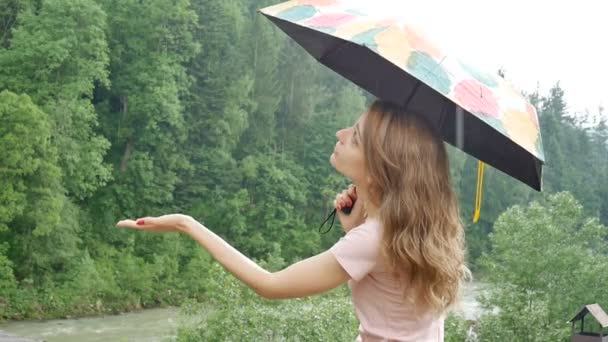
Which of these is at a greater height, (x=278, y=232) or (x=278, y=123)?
(x=278, y=123)

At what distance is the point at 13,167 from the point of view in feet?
61.7

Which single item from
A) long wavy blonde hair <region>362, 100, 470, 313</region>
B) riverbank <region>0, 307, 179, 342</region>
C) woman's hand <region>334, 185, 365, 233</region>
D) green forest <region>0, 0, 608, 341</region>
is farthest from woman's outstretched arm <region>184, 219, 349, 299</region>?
riverbank <region>0, 307, 179, 342</region>

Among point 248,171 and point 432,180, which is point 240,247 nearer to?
point 248,171

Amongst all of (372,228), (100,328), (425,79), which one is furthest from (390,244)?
(100,328)

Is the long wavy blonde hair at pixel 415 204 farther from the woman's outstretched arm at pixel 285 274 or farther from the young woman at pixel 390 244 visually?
the woman's outstretched arm at pixel 285 274

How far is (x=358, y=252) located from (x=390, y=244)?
0.19 ft

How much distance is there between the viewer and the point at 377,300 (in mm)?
1525

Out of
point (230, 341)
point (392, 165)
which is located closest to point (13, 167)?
point (230, 341)

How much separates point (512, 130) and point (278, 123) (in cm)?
2901

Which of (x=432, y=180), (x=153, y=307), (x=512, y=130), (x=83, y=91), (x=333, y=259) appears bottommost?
(x=153, y=307)

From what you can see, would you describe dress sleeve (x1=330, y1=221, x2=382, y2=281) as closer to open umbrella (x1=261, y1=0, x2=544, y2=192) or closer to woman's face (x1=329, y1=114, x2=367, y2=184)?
woman's face (x1=329, y1=114, x2=367, y2=184)

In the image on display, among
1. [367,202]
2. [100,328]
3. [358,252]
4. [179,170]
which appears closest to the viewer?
[358,252]

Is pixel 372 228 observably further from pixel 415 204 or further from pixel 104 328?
pixel 104 328

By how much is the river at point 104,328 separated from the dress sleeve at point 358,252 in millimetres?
14261
